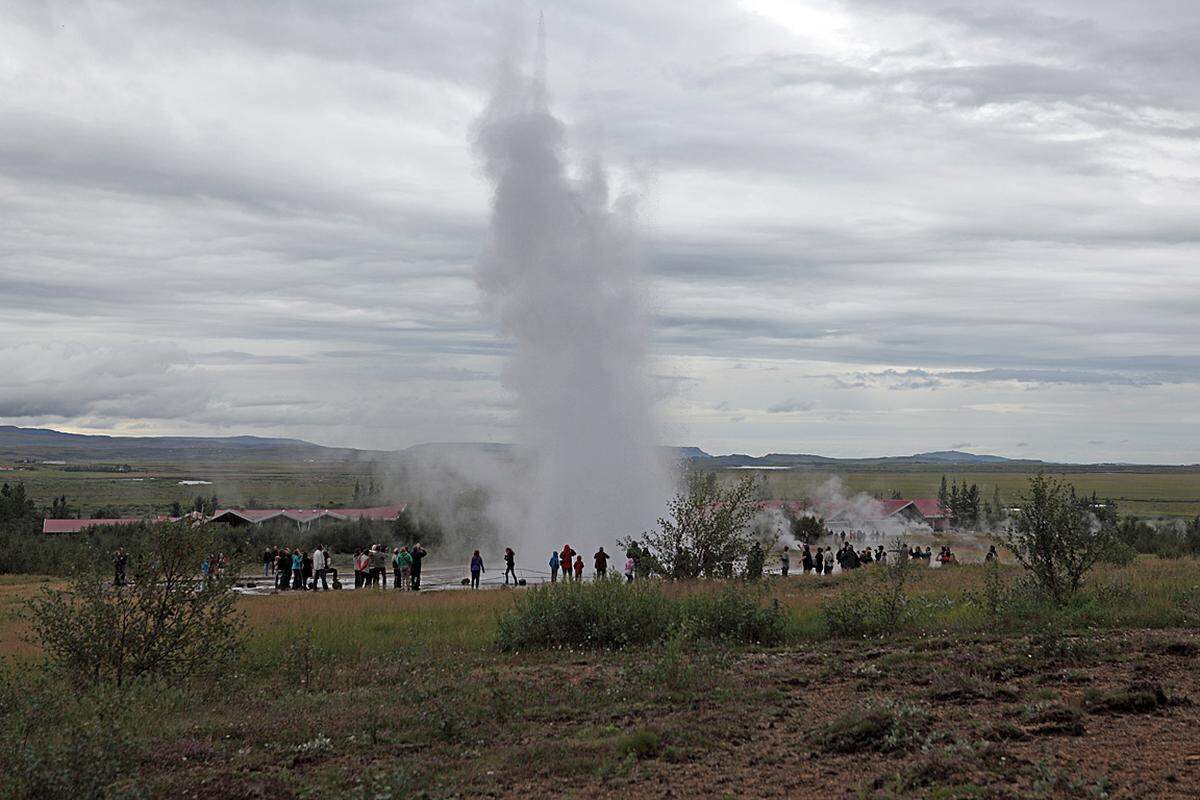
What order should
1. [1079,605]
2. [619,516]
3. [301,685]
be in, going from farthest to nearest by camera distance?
[619,516] → [1079,605] → [301,685]

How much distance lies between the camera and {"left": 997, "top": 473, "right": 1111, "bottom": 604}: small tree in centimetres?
1716

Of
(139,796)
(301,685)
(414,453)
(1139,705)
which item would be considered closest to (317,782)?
(139,796)

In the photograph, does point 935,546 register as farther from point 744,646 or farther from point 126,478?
point 126,478

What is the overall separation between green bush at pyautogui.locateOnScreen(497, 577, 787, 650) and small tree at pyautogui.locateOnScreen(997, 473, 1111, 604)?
439 centimetres

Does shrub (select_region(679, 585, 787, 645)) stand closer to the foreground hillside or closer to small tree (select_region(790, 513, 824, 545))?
the foreground hillside

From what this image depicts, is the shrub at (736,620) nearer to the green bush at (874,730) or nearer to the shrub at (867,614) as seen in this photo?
the shrub at (867,614)

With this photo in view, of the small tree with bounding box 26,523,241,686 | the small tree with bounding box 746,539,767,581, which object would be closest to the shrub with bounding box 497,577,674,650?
the small tree with bounding box 26,523,241,686

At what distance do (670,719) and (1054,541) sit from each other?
9601mm

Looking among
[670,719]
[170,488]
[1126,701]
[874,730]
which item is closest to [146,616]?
[670,719]

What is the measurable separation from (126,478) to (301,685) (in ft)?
546

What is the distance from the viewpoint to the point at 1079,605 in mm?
16562

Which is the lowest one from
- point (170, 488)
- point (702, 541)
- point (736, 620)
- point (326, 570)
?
point (326, 570)

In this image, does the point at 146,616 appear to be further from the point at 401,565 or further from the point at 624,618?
the point at 401,565

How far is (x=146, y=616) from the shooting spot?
1338 centimetres
